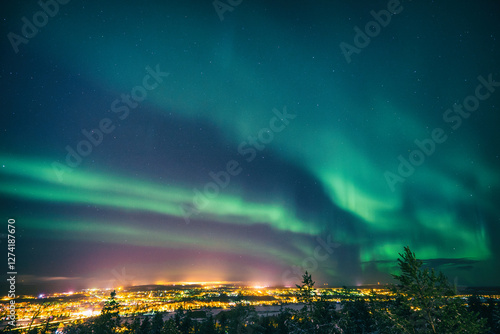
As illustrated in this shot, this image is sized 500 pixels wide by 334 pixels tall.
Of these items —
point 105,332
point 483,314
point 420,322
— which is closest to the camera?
point 420,322

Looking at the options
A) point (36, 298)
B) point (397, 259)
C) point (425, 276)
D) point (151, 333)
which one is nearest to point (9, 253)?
point (397, 259)

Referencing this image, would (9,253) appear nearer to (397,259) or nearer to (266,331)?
(397,259)

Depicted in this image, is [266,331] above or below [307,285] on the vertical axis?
below

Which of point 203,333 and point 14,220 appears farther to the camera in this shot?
point 203,333

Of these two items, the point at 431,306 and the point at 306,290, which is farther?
the point at 306,290

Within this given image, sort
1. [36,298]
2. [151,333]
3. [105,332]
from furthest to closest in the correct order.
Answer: [36,298]
[151,333]
[105,332]

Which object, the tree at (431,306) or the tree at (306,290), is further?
the tree at (306,290)

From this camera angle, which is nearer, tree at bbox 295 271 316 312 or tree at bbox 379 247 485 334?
tree at bbox 379 247 485 334

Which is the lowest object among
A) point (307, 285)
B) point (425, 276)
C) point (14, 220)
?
point (307, 285)
